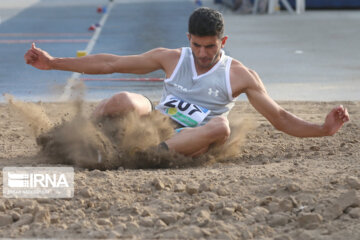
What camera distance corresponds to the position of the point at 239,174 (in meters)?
5.19

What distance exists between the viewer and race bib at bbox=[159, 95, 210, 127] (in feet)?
19.0

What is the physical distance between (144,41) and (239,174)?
9.38 m

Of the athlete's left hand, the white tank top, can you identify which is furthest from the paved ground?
the athlete's left hand

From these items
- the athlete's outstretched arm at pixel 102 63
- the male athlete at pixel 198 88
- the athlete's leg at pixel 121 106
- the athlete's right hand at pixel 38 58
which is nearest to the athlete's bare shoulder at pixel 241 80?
the male athlete at pixel 198 88

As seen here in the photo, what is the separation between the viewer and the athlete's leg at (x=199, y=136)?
5.57 metres

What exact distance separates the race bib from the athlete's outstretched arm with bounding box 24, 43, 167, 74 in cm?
40

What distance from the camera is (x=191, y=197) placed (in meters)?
4.66

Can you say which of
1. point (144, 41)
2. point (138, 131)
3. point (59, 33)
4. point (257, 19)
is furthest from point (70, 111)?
point (257, 19)

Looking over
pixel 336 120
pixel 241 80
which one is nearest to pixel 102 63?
pixel 241 80

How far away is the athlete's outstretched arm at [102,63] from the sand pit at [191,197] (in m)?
0.51

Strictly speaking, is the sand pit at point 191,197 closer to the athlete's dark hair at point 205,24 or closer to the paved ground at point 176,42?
the athlete's dark hair at point 205,24

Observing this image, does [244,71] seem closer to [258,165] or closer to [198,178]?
[258,165]

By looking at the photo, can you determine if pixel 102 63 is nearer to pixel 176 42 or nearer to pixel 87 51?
pixel 87 51

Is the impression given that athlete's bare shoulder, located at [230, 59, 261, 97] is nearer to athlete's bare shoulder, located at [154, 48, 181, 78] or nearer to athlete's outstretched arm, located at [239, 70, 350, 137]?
athlete's outstretched arm, located at [239, 70, 350, 137]
